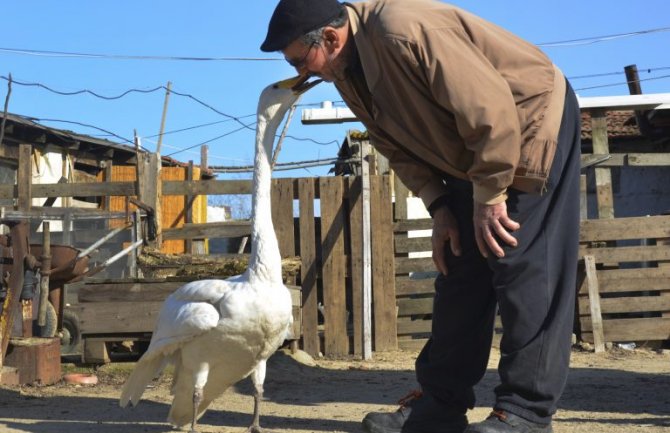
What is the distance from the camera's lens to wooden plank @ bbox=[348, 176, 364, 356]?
961 cm

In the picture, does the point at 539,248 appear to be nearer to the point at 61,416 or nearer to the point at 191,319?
the point at 191,319

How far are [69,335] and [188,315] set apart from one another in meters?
5.28

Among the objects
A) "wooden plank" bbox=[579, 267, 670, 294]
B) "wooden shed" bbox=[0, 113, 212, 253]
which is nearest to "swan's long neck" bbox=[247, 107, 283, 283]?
"wooden plank" bbox=[579, 267, 670, 294]

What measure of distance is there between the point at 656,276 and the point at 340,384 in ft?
14.6

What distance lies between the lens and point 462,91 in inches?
116

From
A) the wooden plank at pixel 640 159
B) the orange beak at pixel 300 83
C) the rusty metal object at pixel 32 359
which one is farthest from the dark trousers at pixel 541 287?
the wooden plank at pixel 640 159

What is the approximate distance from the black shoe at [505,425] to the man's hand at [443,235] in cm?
72

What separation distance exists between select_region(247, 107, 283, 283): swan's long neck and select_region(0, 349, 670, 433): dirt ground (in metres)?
1.10

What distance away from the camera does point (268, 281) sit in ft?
16.8

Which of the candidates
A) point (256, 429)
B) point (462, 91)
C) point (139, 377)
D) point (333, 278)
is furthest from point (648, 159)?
point (462, 91)

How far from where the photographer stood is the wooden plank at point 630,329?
993 cm

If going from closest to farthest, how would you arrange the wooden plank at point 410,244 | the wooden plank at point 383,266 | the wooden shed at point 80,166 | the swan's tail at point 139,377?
the swan's tail at point 139,377, the wooden plank at point 383,266, the wooden plank at point 410,244, the wooden shed at point 80,166

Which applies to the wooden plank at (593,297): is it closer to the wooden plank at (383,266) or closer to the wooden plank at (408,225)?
the wooden plank at (408,225)

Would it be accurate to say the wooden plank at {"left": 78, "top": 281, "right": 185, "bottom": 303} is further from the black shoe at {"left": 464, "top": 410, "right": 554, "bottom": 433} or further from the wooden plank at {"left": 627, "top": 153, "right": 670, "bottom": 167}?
the wooden plank at {"left": 627, "top": 153, "right": 670, "bottom": 167}
